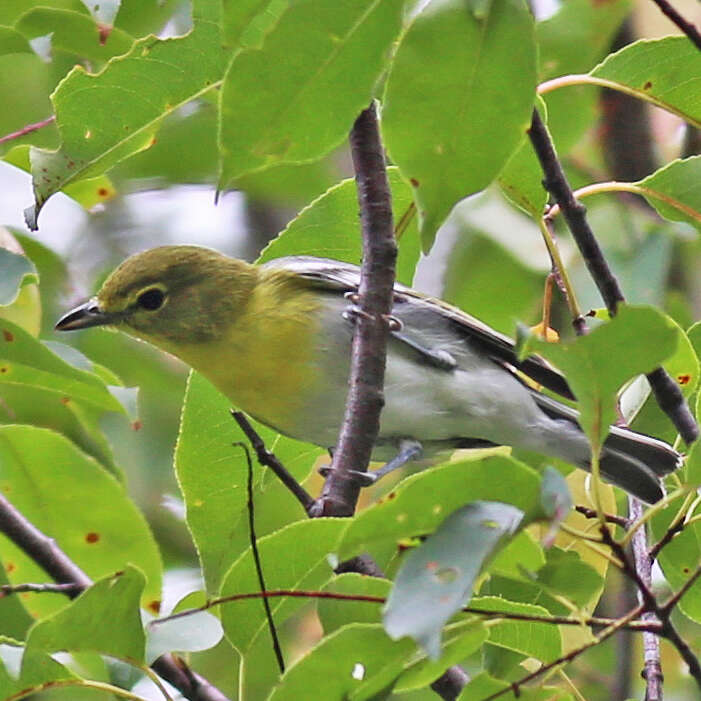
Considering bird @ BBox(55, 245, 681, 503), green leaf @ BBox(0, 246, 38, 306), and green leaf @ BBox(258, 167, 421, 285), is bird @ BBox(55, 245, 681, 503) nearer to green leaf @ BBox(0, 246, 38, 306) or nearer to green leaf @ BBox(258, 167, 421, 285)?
green leaf @ BBox(258, 167, 421, 285)

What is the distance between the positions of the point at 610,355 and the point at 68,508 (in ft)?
8.74

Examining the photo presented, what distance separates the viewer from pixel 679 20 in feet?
6.65

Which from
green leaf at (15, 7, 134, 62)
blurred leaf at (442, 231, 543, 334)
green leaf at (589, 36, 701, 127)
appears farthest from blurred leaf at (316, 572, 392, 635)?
blurred leaf at (442, 231, 543, 334)

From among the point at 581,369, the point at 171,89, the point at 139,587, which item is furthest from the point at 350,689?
the point at 171,89

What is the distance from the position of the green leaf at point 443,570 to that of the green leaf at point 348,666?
23cm

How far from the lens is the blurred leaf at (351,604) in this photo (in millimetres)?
2152

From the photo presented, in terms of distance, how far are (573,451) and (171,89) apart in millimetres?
2027

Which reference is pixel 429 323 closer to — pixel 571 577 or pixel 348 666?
pixel 571 577

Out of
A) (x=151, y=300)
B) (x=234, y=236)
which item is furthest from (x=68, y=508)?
(x=234, y=236)

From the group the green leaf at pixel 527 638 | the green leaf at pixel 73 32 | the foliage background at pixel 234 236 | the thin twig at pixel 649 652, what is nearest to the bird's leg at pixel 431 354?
the foliage background at pixel 234 236

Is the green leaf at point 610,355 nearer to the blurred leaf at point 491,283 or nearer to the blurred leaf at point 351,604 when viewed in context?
the blurred leaf at point 351,604

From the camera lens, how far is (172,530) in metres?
6.48

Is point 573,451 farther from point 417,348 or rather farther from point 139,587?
point 139,587

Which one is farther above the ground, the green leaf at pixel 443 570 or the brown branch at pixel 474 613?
the green leaf at pixel 443 570
